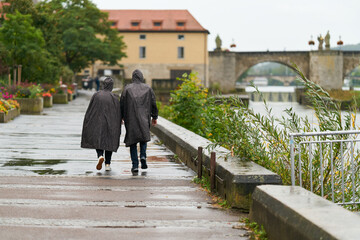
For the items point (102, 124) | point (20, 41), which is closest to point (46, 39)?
point (20, 41)

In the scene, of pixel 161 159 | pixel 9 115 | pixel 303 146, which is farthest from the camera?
pixel 9 115

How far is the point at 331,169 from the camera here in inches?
265

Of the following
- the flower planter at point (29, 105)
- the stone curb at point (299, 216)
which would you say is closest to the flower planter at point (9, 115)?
the flower planter at point (29, 105)

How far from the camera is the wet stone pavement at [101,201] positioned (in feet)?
17.6

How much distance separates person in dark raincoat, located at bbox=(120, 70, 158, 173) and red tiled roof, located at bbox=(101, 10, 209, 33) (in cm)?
7039

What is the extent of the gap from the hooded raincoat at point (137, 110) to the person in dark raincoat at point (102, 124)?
21 centimetres

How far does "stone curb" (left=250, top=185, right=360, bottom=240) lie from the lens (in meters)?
3.97

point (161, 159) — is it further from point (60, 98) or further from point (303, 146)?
point (60, 98)

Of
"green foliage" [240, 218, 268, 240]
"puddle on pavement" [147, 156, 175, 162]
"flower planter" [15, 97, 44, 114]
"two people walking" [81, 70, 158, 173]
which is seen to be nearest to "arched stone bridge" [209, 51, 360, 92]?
"flower planter" [15, 97, 44, 114]

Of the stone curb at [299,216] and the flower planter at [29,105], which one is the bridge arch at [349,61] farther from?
the stone curb at [299,216]

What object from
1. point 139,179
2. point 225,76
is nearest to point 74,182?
point 139,179

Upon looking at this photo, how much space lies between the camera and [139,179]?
8516 mm

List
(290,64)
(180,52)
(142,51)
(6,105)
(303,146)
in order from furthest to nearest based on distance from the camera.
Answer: (142,51)
(180,52)
(290,64)
(6,105)
(303,146)

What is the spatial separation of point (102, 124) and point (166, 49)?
232 ft
